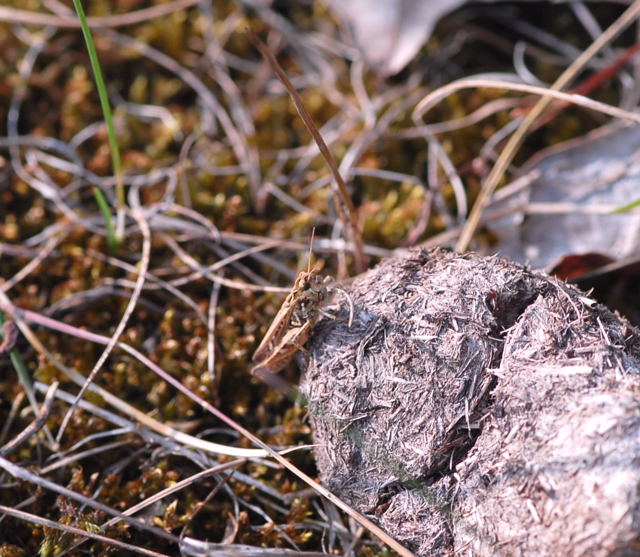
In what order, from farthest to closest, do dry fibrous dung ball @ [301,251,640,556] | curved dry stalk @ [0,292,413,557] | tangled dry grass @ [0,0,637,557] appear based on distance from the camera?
tangled dry grass @ [0,0,637,557], curved dry stalk @ [0,292,413,557], dry fibrous dung ball @ [301,251,640,556]

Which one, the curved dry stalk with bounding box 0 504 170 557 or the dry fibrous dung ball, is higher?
the dry fibrous dung ball

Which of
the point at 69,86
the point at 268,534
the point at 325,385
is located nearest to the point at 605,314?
the point at 325,385

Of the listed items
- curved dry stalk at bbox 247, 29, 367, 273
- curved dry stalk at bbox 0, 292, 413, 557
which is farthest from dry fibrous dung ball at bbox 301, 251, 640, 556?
curved dry stalk at bbox 247, 29, 367, 273

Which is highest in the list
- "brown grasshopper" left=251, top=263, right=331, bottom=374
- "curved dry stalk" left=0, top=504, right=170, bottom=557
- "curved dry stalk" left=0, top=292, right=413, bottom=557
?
"brown grasshopper" left=251, top=263, right=331, bottom=374

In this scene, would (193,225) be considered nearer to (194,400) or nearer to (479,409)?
(194,400)

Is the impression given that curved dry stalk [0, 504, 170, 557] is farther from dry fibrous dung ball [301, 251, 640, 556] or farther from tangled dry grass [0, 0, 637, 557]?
dry fibrous dung ball [301, 251, 640, 556]

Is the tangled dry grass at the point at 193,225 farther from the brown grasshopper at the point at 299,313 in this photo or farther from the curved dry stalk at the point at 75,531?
the brown grasshopper at the point at 299,313

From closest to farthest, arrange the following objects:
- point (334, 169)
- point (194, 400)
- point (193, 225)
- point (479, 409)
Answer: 1. point (479, 409)
2. point (334, 169)
3. point (194, 400)
4. point (193, 225)

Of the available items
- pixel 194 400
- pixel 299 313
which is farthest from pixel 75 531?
pixel 299 313
